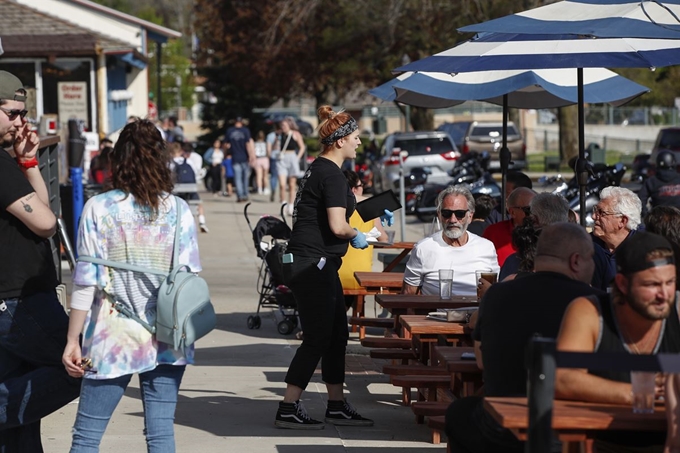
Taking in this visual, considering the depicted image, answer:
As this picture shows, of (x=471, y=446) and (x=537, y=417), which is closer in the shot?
(x=537, y=417)

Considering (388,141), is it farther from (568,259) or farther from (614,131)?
(614,131)

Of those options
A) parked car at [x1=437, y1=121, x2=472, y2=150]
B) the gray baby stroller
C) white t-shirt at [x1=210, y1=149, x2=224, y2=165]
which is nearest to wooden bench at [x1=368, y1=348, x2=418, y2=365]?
the gray baby stroller

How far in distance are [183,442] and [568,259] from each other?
2949 millimetres

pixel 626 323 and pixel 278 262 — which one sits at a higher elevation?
pixel 626 323

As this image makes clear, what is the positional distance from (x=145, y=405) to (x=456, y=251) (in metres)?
3.67

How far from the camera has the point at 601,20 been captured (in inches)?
251

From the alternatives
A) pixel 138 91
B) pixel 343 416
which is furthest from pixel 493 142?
pixel 343 416

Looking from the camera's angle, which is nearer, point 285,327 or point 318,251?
point 318,251

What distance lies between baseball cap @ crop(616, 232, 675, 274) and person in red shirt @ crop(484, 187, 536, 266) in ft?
12.3

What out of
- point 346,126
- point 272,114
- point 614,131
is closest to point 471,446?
point 346,126

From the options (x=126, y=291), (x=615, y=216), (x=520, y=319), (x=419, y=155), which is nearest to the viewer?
(x=520, y=319)

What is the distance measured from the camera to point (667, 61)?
6941mm

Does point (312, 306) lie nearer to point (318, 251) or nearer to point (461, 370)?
point (318, 251)

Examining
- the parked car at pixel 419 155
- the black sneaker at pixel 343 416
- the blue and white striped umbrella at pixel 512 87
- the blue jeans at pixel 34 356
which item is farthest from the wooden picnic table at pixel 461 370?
the parked car at pixel 419 155
